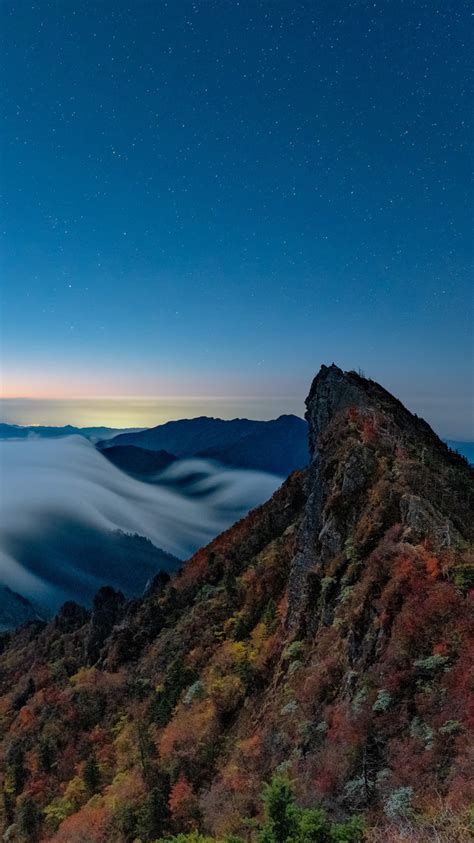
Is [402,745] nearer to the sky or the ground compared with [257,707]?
nearer to the sky

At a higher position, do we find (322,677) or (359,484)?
(359,484)

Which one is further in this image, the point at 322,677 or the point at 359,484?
the point at 359,484

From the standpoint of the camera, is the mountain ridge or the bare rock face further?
the bare rock face

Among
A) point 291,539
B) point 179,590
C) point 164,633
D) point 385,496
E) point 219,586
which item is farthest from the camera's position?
point 179,590

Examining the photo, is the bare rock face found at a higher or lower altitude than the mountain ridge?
higher

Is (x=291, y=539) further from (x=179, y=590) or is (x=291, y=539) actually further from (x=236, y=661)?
(x=179, y=590)

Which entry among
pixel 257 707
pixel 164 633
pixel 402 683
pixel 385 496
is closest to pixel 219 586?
pixel 164 633

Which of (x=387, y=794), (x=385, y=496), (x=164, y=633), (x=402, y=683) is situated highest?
(x=385, y=496)

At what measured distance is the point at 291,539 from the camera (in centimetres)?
4528

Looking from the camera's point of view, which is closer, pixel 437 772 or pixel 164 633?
pixel 437 772

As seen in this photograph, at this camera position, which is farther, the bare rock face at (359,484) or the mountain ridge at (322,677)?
the bare rock face at (359,484)

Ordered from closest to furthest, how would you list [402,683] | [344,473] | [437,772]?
[437,772], [402,683], [344,473]

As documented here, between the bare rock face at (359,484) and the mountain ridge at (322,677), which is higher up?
the bare rock face at (359,484)

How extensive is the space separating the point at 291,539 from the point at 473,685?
2994 cm
